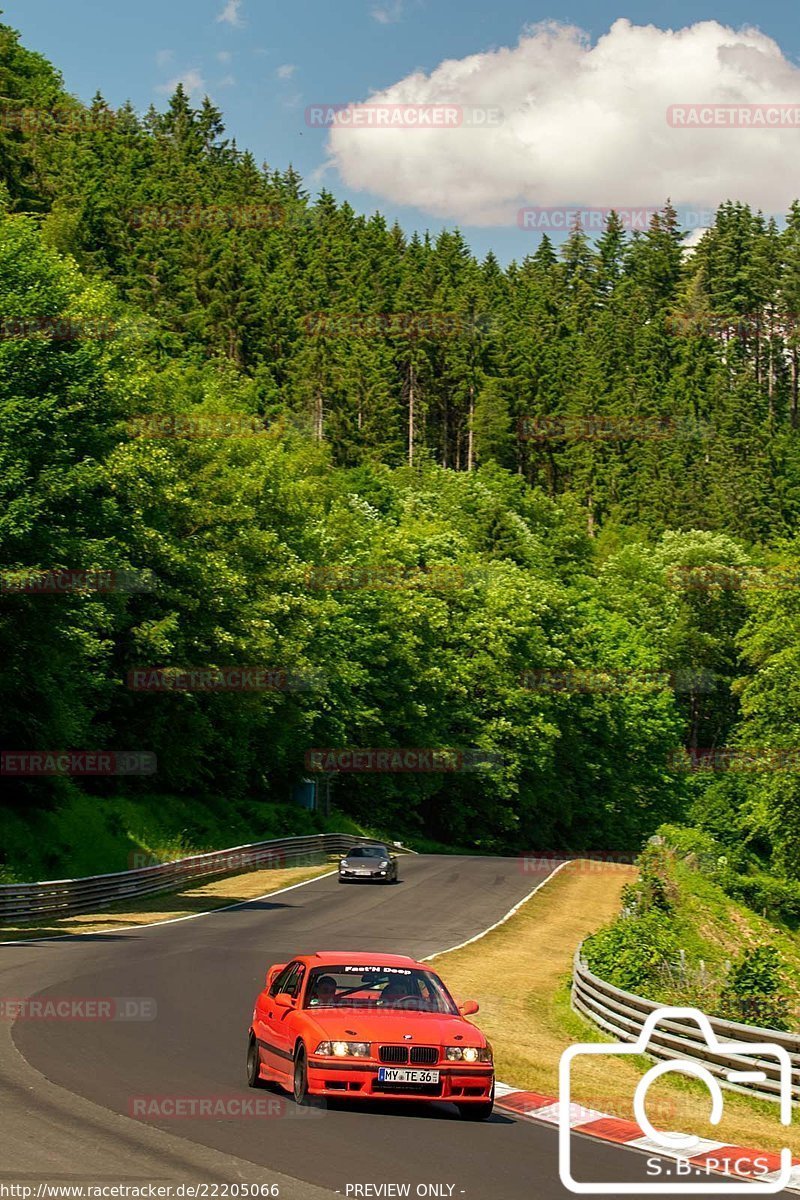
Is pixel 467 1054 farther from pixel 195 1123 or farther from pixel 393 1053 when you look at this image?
pixel 195 1123

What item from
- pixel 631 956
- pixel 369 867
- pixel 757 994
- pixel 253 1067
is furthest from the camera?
pixel 369 867

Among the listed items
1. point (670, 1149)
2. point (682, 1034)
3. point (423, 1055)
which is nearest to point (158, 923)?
point (682, 1034)

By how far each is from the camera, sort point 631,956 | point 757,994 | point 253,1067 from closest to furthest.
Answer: point 253,1067, point 757,994, point 631,956

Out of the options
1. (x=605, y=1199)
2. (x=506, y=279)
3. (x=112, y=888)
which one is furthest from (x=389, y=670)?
(x=506, y=279)

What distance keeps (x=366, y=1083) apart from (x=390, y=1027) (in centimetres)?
61

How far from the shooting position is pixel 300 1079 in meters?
13.1

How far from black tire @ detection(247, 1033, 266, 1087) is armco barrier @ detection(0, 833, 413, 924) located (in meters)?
20.6

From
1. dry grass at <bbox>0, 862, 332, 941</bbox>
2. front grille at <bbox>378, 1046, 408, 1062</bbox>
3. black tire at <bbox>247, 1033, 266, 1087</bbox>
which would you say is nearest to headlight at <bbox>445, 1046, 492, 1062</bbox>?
front grille at <bbox>378, 1046, 408, 1062</bbox>

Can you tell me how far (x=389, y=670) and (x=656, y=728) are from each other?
25.7 m

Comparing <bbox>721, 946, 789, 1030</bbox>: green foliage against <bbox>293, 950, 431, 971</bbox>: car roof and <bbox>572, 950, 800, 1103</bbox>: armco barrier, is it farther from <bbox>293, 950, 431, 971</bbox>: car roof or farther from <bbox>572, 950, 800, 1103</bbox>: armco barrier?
<bbox>293, 950, 431, 971</bbox>: car roof

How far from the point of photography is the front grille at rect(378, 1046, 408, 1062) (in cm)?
1288

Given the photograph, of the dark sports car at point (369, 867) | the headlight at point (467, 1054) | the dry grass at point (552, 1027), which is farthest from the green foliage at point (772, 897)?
the headlight at point (467, 1054)

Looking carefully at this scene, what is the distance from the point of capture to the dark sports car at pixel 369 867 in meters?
51.3

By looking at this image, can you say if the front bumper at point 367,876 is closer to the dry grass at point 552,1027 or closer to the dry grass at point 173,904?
the dry grass at point 173,904
